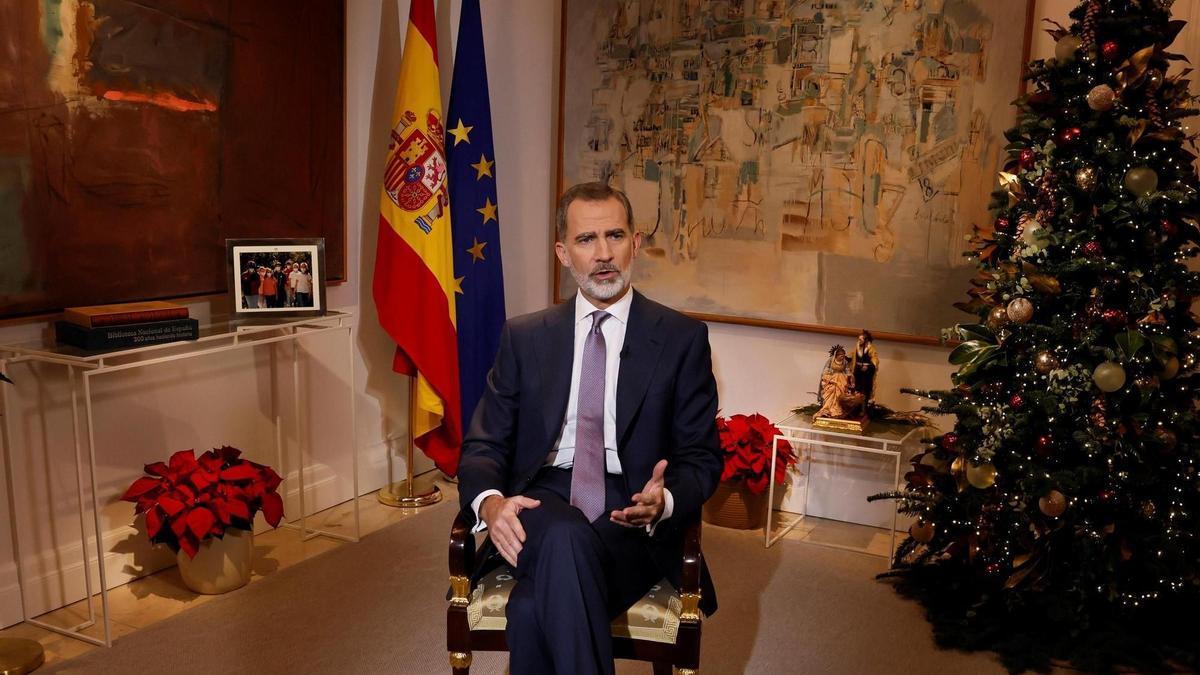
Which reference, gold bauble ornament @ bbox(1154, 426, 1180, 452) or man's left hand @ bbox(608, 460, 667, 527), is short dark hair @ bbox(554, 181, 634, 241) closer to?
man's left hand @ bbox(608, 460, 667, 527)

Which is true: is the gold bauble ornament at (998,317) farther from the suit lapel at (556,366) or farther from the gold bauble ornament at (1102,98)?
the suit lapel at (556,366)

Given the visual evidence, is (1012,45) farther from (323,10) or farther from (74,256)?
(74,256)

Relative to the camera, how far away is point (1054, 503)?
315cm

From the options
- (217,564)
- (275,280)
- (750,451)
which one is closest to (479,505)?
(217,564)

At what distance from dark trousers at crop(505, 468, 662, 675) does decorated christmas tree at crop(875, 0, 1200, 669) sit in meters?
1.54

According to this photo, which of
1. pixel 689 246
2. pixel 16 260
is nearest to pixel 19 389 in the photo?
pixel 16 260

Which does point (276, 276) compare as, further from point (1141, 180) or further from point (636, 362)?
point (1141, 180)

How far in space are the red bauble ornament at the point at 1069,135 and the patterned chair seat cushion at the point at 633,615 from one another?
1986 millimetres

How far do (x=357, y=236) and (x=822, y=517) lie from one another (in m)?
2.54

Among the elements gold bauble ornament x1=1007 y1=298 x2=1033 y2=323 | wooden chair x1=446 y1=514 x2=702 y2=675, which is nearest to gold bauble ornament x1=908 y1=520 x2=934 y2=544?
gold bauble ornament x1=1007 y1=298 x2=1033 y2=323

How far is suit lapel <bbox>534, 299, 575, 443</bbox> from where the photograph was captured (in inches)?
102

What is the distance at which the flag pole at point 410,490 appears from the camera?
15.1ft

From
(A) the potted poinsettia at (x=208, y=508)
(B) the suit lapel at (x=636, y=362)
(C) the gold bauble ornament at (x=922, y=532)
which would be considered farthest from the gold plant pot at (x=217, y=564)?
(C) the gold bauble ornament at (x=922, y=532)

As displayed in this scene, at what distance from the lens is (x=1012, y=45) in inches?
158
